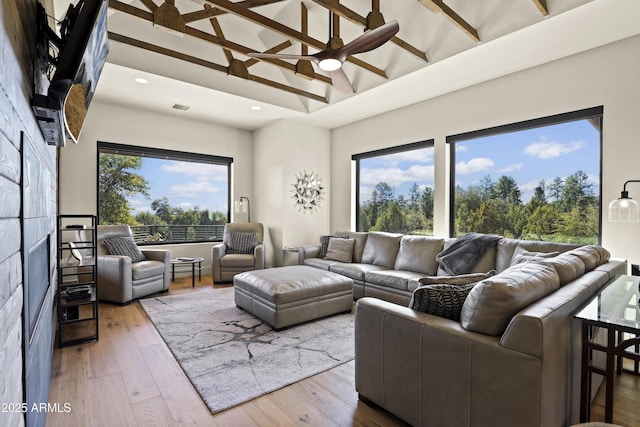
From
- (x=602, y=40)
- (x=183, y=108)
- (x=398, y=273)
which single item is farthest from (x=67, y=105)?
(x=602, y=40)

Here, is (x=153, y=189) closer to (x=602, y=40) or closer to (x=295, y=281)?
(x=295, y=281)

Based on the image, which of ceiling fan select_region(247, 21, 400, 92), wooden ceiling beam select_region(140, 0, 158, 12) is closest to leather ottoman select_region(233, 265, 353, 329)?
ceiling fan select_region(247, 21, 400, 92)

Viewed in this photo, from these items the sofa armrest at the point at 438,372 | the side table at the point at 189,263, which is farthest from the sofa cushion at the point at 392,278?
the side table at the point at 189,263

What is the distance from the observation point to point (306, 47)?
3582mm

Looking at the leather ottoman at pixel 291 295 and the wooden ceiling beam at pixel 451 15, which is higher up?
the wooden ceiling beam at pixel 451 15

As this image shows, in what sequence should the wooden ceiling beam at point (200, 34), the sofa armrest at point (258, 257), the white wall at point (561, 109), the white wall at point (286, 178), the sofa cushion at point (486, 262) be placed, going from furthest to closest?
the white wall at point (286, 178)
the sofa armrest at point (258, 257)
the sofa cushion at point (486, 262)
the white wall at point (561, 109)
the wooden ceiling beam at point (200, 34)

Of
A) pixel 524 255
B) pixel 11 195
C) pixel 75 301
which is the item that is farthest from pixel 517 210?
pixel 75 301

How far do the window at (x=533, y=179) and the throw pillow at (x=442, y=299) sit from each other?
2574 mm

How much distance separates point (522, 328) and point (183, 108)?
531 cm

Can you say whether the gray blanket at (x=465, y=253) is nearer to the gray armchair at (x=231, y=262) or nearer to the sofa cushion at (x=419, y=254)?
the sofa cushion at (x=419, y=254)

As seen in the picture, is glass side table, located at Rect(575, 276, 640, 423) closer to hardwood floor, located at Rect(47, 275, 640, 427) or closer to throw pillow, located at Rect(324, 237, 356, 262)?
hardwood floor, located at Rect(47, 275, 640, 427)

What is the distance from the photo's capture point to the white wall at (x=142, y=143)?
4.69 meters

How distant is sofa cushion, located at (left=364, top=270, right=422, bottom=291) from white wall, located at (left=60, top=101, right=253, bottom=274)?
3.41 metres

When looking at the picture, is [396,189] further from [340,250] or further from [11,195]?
[11,195]
